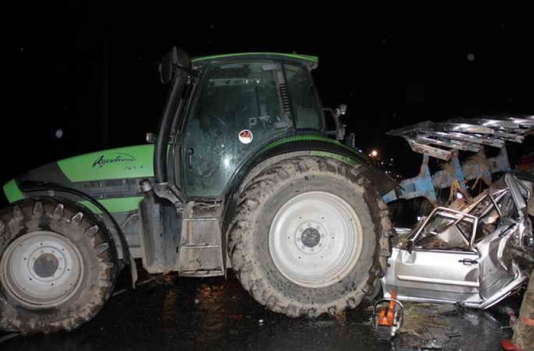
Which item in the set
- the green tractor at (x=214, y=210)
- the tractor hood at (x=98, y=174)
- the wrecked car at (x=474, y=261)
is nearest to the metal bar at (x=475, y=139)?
the wrecked car at (x=474, y=261)

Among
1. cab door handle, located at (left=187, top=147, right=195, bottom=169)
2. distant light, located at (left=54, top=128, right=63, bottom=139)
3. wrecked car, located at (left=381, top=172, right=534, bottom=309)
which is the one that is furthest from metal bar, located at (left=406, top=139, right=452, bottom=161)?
distant light, located at (left=54, top=128, right=63, bottom=139)

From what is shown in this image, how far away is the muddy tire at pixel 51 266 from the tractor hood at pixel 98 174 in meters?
0.57

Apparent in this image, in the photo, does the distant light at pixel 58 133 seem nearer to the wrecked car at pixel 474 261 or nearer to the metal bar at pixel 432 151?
the metal bar at pixel 432 151

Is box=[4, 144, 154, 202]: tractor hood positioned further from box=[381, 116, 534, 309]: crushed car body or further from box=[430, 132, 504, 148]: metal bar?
box=[430, 132, 504, 148]: metal bar

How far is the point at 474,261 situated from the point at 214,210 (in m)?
2.81

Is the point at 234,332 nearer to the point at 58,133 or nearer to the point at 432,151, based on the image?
the point at 432,151

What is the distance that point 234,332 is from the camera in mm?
4844

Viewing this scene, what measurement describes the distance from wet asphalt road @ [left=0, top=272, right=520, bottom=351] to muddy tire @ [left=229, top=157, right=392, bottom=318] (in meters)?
0.30

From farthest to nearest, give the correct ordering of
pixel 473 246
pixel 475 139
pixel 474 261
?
pixel 475 139 → pixel 473 246 → pixel 474 261

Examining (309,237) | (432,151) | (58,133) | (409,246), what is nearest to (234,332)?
(309,237)

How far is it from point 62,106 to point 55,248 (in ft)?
59.9

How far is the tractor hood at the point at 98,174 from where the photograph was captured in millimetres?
5441

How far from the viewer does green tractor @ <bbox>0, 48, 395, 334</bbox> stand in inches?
187

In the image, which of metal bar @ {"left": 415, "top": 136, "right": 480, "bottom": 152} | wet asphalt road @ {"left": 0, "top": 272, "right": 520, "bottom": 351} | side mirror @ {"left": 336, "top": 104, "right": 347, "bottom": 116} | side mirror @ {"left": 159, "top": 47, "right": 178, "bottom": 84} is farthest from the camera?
side mirror @ {"left": 336, "top": 104, "right": 347, "bottom": 116}
